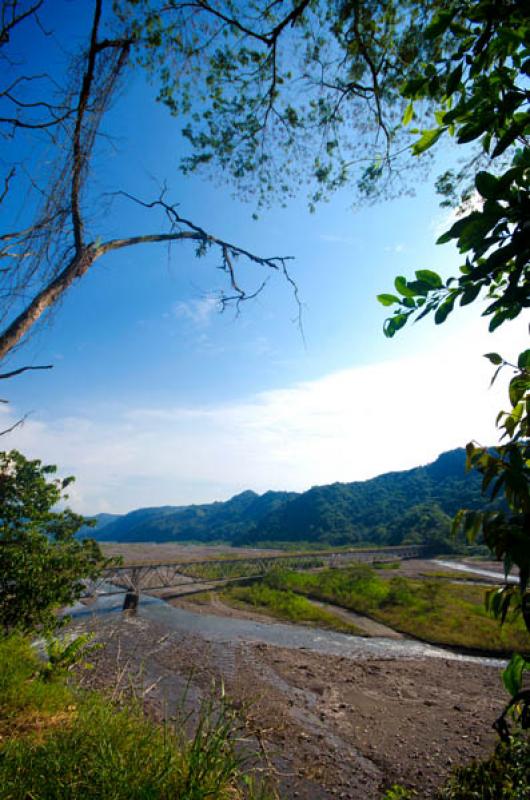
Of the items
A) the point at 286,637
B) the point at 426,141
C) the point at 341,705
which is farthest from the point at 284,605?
the point at 426,141

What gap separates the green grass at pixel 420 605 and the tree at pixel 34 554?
18.9 meters

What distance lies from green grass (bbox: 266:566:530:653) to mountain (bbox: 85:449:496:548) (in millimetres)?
40268

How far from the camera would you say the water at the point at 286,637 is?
19359mm

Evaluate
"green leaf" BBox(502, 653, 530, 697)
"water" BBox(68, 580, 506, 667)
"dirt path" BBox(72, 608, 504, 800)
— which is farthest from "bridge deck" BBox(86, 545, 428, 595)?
"green leaf" BBox(502, 653, 530, 697)

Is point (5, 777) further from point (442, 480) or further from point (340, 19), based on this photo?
point (442, 480)

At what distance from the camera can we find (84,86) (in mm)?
3625

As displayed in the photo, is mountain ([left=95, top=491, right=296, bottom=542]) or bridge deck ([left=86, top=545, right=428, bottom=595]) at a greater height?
bridge deck ([left=86, top=545, right=428, bottom=595])

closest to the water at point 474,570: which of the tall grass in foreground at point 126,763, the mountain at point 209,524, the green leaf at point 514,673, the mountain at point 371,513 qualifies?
the mountain at point 371,513

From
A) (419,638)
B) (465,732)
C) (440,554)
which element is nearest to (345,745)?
(465,732)

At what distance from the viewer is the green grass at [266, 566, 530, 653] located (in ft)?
68.4

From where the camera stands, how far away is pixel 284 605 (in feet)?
96.0

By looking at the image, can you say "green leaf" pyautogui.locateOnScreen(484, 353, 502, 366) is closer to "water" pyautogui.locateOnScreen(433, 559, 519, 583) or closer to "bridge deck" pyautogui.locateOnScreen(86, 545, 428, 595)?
"bridge deck" pyautogui.locateOnScreen(86, 545, 428, 595)

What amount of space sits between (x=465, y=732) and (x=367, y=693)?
391 cm

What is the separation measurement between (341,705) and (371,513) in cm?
9689
